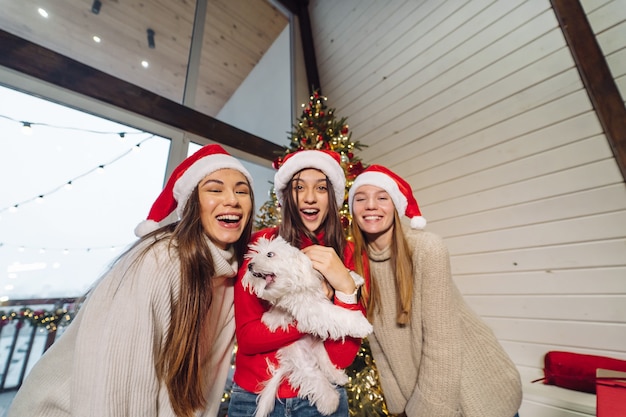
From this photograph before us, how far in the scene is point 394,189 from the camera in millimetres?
1359

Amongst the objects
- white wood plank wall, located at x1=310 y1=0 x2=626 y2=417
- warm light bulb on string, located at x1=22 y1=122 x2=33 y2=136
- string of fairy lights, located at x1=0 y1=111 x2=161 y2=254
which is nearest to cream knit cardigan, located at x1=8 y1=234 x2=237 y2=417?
string of fairy lights, located at x1=0 y1=111 x2=161 y2=254

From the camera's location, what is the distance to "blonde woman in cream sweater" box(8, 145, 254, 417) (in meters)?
0.74

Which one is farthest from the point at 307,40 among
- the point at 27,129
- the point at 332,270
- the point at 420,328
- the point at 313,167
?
the point at 420,328

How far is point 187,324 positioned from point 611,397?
146 cm

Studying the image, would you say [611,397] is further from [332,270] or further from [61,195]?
[61,195]

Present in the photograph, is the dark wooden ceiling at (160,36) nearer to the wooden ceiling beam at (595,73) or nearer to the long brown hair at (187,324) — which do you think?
the long brown hair at (187,324)

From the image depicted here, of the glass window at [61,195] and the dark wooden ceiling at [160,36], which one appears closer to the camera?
the glass window at [61,195]

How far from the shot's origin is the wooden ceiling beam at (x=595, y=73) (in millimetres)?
1631

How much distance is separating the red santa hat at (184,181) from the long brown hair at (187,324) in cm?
14

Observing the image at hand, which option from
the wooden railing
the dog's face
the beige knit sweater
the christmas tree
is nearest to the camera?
the dog's face

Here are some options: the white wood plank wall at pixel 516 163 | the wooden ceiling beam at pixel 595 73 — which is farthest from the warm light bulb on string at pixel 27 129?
the wooden ceiling beam at pixel 595 73

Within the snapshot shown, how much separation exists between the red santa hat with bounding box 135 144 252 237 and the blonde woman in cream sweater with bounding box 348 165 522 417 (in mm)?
754

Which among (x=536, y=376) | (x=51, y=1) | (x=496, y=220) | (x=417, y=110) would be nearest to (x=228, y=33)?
(x=51, y=1)

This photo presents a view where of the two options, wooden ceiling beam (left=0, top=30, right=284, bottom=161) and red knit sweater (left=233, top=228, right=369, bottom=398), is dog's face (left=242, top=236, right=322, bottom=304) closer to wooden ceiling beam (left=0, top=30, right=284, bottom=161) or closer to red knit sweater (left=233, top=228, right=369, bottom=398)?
red knit sweater (left=233, top=228, right=369, bottom=398)
